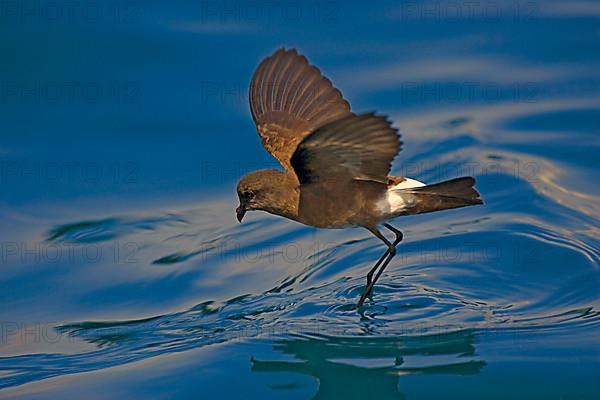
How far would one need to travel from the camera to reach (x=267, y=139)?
19.3ft

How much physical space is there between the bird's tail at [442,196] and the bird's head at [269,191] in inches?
23.2

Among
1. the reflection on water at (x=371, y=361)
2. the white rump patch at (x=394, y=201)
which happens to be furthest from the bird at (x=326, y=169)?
the reflection on water at (x=371, y=361)

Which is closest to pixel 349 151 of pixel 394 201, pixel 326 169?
pixel 326 169

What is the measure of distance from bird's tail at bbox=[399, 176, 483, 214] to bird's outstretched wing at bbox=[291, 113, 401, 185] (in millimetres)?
178

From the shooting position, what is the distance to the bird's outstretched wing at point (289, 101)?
5.84 m

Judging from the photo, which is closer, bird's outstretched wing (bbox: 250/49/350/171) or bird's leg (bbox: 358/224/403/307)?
bird's leg (bbox: 358/224/403/307)

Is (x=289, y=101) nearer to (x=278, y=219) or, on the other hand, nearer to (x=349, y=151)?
(x=349, y=151)

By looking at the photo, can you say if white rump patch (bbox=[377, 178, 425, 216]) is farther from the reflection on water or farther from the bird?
the reflection on water

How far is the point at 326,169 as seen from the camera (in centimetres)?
525

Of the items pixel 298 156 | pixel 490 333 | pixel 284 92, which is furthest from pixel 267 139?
pixel 490 333

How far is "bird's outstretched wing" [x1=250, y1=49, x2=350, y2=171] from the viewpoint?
5844 millimetres

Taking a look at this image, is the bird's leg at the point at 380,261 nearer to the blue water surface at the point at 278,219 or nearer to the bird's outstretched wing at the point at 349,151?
the blue water surface at the point at 278,219

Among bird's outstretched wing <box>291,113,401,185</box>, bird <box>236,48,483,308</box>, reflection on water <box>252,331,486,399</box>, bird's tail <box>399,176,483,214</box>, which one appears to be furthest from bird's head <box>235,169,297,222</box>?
reflection on water <box>252,331,486,399</box>

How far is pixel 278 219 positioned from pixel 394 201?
176 centimetres
